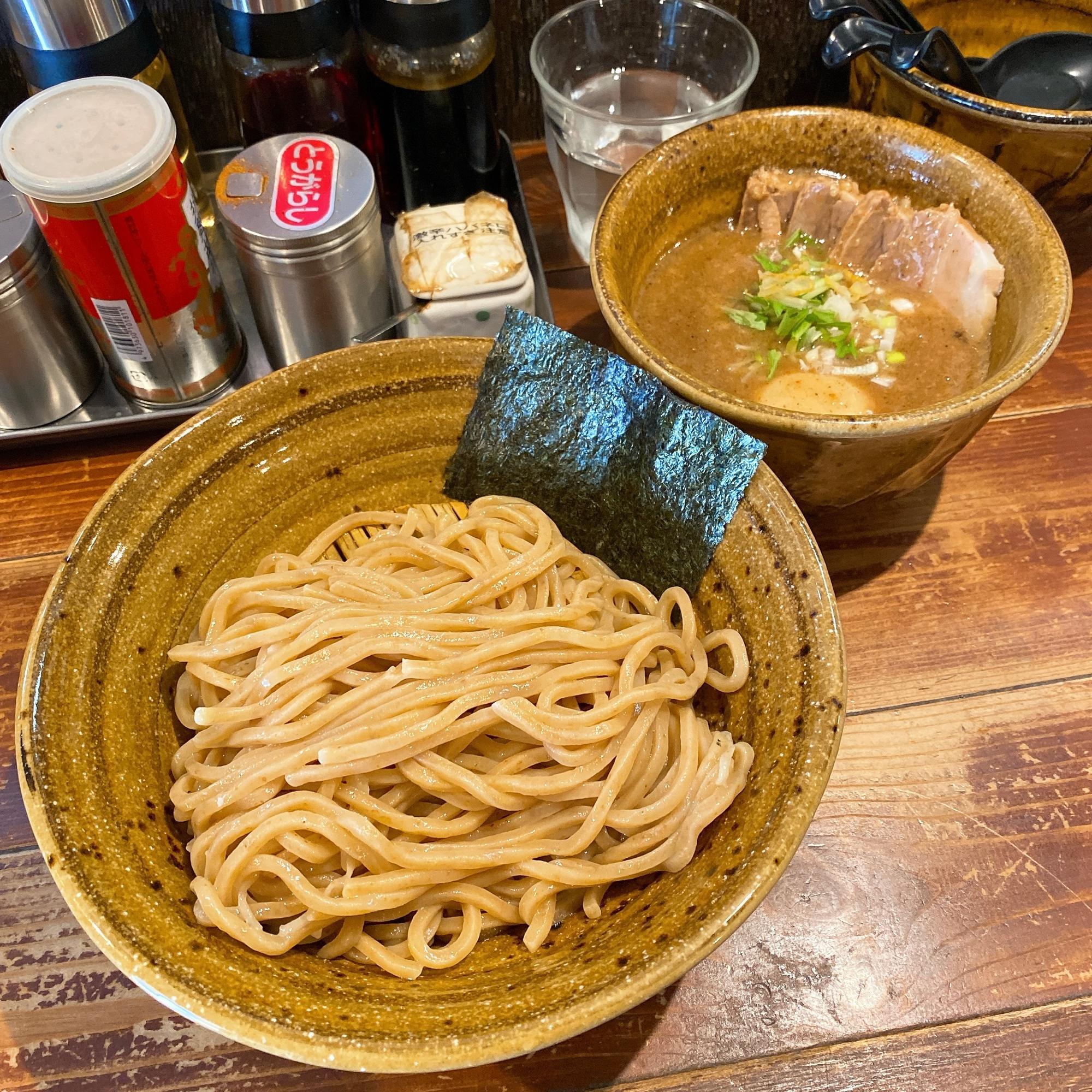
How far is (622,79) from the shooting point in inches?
95.7

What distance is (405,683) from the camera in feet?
4.78

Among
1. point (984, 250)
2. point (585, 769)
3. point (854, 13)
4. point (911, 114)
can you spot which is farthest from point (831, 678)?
point (854, 13)

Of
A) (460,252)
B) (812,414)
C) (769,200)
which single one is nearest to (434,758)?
(812,414)

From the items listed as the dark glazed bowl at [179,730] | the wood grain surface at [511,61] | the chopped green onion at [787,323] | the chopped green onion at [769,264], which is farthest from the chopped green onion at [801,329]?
the wood grain surface at [511,61]

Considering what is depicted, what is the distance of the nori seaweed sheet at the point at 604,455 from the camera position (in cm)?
159

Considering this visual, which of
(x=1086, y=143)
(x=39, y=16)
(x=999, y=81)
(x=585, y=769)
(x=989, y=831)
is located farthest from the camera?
(x=999, y=81)

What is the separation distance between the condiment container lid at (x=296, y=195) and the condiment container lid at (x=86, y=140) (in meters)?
0.19

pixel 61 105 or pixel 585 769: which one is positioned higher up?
pixel 61 105

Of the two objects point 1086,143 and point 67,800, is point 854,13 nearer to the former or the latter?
point 1086,143

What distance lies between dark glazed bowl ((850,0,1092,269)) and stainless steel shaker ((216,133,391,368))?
1.25 metres

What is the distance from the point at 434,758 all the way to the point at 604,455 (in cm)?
70

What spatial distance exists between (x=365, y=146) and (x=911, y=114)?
4.42 ft

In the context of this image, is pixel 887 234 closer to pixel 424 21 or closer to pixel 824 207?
pixel 824 207

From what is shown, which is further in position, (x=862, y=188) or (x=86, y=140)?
(x=862, y=188)
